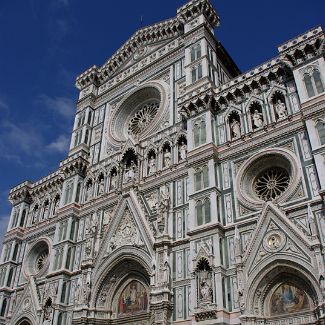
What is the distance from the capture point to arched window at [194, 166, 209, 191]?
64.6ft

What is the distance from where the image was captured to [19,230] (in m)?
29.8

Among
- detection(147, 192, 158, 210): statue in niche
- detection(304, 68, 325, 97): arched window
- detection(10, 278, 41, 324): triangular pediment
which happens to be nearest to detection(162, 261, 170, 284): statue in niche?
detection(147, 192, 158, 210): statue in niche

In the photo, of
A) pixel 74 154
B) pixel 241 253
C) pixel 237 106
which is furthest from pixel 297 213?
pixel 74 154

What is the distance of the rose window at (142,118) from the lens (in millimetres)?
27328

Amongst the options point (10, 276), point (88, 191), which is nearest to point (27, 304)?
point (10, 276)

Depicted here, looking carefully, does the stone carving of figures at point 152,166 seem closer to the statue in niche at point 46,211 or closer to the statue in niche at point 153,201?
the statue in niche at point 153,201

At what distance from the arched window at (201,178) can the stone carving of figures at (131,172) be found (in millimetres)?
5051

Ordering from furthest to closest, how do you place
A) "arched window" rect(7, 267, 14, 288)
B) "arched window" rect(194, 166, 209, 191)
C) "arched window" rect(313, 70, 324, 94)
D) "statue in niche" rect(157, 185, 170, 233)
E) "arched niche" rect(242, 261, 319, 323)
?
1. "arched window" rect(7, 267, 14, 288)
2. "statue in niche" rect(157, 185, 170, 233)
3. "arched window" rect(194, 166, 209, 191)
4. "arched window" rect(313, 70, 324, 94)
5. "arched niche" rect(242, 261, 319, 323)

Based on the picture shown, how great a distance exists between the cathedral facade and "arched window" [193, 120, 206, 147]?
7 cm

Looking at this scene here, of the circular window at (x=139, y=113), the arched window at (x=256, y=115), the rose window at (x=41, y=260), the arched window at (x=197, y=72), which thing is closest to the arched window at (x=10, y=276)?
the rose window at (x=41, y=260)

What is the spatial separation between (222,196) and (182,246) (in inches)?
117

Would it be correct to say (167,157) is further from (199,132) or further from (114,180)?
(114,180)

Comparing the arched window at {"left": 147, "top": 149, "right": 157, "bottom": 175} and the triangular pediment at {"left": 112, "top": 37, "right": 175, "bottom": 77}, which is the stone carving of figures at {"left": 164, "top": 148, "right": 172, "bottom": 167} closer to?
the arched window at {"left": 147, "top": 149, "right": 157, "bottom": 175}

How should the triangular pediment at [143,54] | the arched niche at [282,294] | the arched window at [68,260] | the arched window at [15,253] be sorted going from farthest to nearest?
the triangular pediment at [143,54] → the arched window at [15,253] → the arched window at [68,260] → the arched niche at [282,294]
